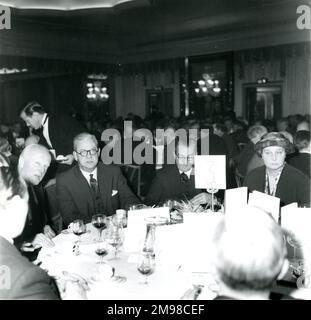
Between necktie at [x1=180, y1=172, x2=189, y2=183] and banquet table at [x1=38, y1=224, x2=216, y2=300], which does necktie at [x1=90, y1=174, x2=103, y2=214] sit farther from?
banquet table at [x1=38, y1=224, x2=216, y2=300]

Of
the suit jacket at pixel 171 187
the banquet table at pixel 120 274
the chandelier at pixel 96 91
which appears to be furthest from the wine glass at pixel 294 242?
the chandelier at pixel 96 91

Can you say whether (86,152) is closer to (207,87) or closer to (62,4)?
(62,4)

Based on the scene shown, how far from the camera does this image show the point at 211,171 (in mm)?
2459

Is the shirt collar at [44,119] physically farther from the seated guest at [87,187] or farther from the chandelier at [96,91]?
the chandelier at [96,91]

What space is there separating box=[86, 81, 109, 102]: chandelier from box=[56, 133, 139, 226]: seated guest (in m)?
9.56

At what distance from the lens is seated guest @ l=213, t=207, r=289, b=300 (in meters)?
1.15

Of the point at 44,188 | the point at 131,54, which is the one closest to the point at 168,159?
the point at 44,188

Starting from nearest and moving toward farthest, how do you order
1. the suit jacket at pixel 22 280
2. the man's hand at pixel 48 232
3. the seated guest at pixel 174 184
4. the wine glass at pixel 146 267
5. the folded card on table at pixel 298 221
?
the suit jacket at pixel 22 280, the wine glass at pixel 146 267, the folded card on table at pixel 298 221, the man's hand at pixel 48 232, the seated guest at pixel 174 184

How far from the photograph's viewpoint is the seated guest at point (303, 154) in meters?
3.68

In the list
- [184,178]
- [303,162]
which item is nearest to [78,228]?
[184,178]

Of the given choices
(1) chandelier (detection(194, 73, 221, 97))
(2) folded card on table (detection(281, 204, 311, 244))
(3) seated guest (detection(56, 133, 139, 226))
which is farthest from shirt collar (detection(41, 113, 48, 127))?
(1) chandelier (detection(194, 73, 221, 97))

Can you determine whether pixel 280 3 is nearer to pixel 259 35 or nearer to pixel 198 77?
pixel 259 35

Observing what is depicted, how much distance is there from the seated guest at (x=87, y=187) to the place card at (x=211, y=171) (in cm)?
85

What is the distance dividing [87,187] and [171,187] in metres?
0.70
